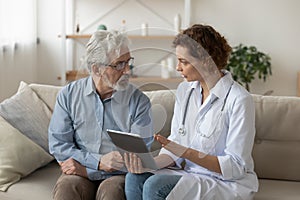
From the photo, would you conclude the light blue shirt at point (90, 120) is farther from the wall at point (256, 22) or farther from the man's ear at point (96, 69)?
the wall at point (256, 22)

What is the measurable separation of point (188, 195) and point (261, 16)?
3065 millimetres

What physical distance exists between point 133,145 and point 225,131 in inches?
15.2

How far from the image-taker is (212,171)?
2.09 metres

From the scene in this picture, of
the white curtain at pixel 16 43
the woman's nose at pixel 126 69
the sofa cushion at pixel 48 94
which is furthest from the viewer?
the white curtain at pixel 16 43

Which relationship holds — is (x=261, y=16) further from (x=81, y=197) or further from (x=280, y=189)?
(x=81, y=197)

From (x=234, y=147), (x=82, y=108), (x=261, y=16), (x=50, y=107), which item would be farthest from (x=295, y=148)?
(x=261, y=16)

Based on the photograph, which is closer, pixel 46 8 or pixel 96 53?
pixel 96 53

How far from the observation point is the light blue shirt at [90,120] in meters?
2.23

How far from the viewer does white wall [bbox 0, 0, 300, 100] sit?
15.6 feet

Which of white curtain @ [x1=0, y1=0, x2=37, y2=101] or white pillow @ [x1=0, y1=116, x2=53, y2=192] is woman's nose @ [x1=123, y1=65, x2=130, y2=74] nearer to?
white pillow @ [x1=0, y1=116, x2=53, y2=192]

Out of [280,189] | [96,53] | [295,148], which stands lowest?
[280,189]

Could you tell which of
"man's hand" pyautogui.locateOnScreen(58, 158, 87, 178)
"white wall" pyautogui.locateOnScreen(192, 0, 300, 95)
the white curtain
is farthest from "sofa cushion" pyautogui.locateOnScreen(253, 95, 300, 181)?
"white wall" pyautogui.locateOnScreen(192, 0, 300, 95)

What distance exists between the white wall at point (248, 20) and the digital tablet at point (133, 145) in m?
2.87

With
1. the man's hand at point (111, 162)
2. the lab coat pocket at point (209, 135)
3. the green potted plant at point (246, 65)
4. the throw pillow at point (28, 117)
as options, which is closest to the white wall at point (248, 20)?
the green potted plant at point (246, 65)
